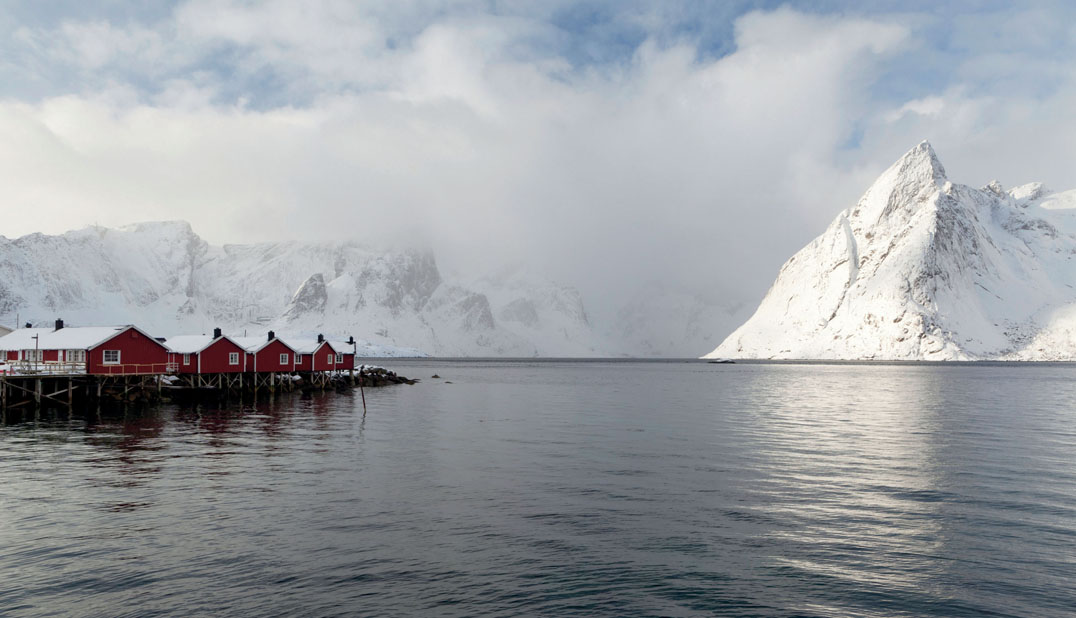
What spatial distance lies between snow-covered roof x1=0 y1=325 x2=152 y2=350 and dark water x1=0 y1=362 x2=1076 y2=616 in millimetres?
29310

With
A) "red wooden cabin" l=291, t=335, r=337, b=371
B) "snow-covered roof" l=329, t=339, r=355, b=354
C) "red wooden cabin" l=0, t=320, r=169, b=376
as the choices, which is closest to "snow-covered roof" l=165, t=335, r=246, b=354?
"red wooden cabin" l=0, t=320, r=169, b=376

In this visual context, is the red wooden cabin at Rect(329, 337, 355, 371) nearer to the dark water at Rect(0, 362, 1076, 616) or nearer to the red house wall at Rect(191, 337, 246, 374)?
the red house wall at Rect(191, 337, 246, 374)

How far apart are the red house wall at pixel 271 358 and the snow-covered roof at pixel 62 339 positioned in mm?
19983

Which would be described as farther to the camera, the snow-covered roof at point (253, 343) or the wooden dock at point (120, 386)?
the snow-covered roof at point (253, 343)

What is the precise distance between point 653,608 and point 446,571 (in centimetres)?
563

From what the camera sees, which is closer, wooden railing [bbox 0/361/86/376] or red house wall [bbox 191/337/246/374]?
wooden railing [bbox 0/361/86/376]

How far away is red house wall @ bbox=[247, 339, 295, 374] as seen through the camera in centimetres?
9462

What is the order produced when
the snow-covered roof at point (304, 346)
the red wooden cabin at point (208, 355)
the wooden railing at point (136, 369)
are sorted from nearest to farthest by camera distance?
1. the wooden railing at point (136, 369)
2. the red wooden cabin at point (208, 355)
3. the snow-covered roof at point (304, 346)

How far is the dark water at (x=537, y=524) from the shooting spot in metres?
16.2

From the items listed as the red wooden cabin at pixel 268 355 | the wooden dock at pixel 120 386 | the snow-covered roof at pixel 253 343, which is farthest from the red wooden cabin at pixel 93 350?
the red wooden cabin at pixel 268 355

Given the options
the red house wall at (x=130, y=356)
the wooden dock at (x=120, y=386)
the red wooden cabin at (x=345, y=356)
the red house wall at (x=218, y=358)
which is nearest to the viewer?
the wooden dock at (x=120, y=386)

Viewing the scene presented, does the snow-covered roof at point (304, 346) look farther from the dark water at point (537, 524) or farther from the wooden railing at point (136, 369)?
the dark water at point (537, 524)

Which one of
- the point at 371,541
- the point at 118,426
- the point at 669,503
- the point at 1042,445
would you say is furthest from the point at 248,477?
the point at 1042,445

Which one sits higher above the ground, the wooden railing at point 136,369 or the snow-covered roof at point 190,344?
the snow-covered roof at point 190,344
